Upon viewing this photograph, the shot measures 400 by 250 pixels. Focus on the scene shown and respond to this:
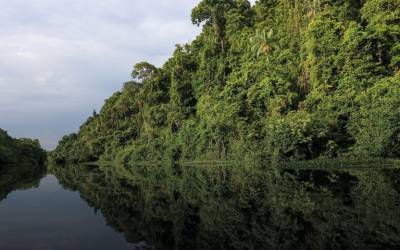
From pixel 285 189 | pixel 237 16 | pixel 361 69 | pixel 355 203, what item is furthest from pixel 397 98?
pixel 237 16

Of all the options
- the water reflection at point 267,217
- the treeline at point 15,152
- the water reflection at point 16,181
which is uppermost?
the treeline at point 15,152

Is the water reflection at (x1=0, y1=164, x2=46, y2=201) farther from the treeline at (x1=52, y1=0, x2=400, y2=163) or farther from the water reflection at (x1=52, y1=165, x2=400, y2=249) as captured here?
the treeline at (x1=52, y1=0, x2=400, y2=163)

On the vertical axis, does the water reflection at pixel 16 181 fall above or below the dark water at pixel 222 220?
above

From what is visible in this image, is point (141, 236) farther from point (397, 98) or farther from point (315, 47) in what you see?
point (315, 47)

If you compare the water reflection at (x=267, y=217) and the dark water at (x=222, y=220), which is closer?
the water reflection at (x=267, y=217)

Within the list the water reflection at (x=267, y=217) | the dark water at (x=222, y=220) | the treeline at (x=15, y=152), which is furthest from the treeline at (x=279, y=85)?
the treeline at (x=15, y=152)

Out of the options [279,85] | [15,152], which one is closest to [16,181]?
[279,85]

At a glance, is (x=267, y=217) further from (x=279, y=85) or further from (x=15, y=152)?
(x=15, y=152)

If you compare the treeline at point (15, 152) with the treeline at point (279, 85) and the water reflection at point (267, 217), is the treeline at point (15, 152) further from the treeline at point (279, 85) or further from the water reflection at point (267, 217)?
the water reflection at point (267, 217)

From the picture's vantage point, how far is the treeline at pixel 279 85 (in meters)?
41.0

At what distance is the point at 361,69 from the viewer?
43781 millimetres

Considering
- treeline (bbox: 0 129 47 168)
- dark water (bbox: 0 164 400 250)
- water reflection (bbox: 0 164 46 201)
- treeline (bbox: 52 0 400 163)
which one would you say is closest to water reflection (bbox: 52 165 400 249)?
dark water (bbox: 0 164 400 250)

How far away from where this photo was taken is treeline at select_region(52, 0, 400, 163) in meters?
41.0

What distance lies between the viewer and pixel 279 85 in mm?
52094
